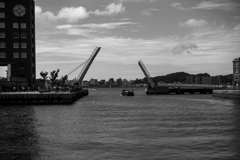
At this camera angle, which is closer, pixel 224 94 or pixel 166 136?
pixel 166 136

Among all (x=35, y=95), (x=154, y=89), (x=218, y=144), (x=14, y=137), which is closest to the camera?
(x=218, y=144)

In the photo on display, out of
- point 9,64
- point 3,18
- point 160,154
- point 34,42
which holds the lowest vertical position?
point 160,154

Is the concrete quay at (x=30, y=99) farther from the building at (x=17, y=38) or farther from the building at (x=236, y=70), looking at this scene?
the building at (x=236, y=70)

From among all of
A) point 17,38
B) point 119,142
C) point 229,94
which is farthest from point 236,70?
point 119,142

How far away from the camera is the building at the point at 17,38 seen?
113 metres

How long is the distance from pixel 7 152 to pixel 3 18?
98.2 m

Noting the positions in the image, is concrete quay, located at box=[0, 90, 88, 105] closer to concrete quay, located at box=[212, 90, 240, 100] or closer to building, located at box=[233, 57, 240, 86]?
concrete quay, located at box=[212, 90, 240, 100]

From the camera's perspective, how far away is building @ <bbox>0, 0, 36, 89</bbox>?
113 m

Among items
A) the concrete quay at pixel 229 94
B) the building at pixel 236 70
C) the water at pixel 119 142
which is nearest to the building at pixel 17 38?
the concrete quay at pixel 229 94

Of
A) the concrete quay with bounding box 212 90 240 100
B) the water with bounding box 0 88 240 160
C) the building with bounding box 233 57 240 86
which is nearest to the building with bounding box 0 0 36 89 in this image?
the concrete quay with bounding box 212 90 240 100

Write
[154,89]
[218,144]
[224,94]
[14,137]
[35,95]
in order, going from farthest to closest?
[154,89] → [224,94] → [35,95] → [14,137] → [218,144]

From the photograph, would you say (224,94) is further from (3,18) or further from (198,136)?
(198,136)

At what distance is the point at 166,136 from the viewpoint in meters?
31.7

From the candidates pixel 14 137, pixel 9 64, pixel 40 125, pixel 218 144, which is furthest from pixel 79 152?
pixel 9 64
